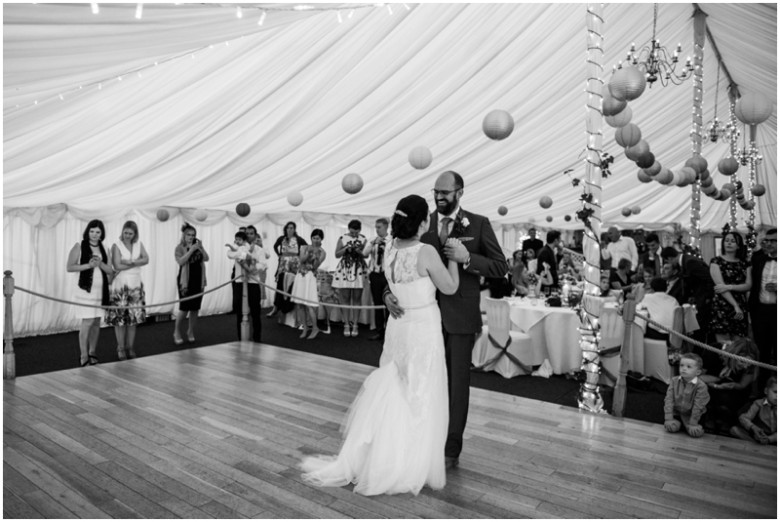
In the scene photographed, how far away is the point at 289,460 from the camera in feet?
9.45

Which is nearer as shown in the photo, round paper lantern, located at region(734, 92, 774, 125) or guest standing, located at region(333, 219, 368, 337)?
round paper lantern, located at region(734, 92, 774, 125)

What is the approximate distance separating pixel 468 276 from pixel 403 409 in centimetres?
73

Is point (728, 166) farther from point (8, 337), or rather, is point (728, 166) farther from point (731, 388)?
point (8, 337)

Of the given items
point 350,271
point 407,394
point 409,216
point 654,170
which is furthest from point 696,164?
point 407,394

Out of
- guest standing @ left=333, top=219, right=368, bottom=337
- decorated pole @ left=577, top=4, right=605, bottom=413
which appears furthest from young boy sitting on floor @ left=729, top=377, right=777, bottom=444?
guest standing @ left=333, top=219, right=368, bottom=337

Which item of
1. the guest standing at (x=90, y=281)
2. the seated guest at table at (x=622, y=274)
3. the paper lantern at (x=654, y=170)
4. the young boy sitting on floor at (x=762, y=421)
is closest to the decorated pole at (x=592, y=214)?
the young boy sitting on floor at (x=762, y=421)

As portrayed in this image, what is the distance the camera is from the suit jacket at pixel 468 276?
2.68m

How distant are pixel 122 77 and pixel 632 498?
4.25 m

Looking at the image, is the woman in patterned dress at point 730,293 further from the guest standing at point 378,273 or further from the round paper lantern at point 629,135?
the guest standing at point 378,273

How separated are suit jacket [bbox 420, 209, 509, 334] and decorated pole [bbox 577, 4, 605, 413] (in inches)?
59.5

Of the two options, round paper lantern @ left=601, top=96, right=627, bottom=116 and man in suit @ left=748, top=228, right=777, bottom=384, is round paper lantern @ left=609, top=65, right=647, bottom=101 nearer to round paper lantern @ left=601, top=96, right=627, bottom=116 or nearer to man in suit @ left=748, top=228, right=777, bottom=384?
round paper lantern @ left=601, top=96, right=627, bottom=116

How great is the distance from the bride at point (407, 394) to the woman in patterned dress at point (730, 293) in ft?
10.1

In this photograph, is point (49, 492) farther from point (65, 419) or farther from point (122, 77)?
point (122, 77)

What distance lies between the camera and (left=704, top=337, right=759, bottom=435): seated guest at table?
3451 millimetres
